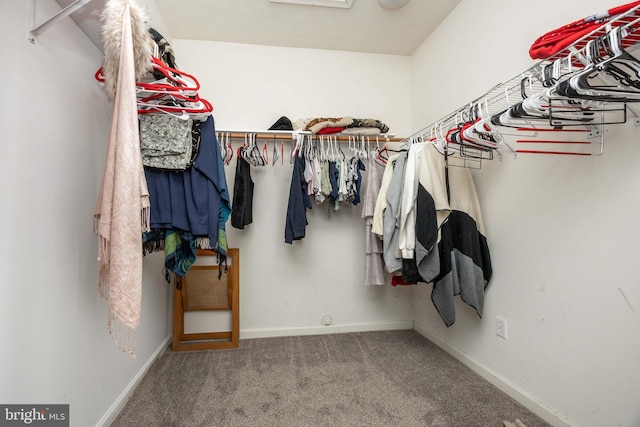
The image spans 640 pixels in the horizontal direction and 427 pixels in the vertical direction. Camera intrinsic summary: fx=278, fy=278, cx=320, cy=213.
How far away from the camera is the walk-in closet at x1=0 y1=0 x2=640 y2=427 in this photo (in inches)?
38.1

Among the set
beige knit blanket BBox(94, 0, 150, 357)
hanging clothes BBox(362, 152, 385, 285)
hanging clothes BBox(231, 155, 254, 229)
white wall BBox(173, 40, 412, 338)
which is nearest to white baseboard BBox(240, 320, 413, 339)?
white wall BBox(173, 40, 412, 338)

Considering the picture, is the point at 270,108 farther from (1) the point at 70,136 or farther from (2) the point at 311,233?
(1) the point at 70,136

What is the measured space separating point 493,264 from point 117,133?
6.64 ft

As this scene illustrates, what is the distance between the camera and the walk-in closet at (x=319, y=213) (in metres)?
0.97

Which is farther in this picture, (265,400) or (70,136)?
(265,400)

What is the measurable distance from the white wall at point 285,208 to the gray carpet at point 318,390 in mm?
354

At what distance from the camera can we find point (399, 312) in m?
2.66

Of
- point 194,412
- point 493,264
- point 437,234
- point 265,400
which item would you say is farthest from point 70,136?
point 493,264

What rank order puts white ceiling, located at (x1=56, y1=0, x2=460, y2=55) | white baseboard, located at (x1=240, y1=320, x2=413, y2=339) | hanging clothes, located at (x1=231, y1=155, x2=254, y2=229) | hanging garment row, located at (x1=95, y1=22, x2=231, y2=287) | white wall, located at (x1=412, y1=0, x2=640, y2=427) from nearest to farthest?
white wall, located at (x1=412, y1=0, x2=640, y2=427), hanging garment row, located at (x1=95, y1=22, x2=231, y2=287), white ceiling, located at (x1=56, y1=0, x2=460, y2=55), hanging clothes, located at (x1=231, y1=155, x2=254, y2=229), white baseboard, located at (x1=240, y1=320, x2=413, y2=339)

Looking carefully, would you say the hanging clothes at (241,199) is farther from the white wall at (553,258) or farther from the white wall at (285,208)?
the white wall at (553,258)

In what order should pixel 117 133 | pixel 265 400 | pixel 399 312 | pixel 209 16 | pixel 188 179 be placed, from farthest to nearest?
pixel 399 312 < pixel 209 16 < pixel 265 400 < pixel 188 179 < pixel 117 133

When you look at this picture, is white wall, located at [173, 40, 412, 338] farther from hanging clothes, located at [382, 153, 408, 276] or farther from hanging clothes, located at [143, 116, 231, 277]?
hanging clothes, located at [143, 116, 231, 277]

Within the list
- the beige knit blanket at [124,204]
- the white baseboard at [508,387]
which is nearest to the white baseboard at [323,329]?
the white baseboard at [508,387]

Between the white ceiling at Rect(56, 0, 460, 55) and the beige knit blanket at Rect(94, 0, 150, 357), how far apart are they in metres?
1.40
